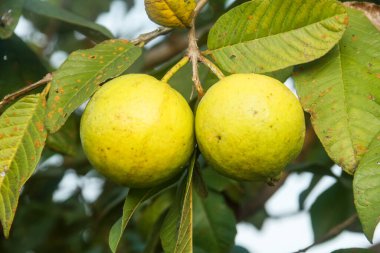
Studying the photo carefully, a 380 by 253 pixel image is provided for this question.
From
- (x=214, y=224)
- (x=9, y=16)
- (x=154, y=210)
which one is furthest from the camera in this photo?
(x=154, y=210)

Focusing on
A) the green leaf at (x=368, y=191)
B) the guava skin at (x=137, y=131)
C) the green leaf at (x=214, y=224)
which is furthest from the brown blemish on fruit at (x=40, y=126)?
the green leaf at (x=214, y=224)

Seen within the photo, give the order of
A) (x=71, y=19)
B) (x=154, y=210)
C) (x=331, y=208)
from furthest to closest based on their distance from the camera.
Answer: (x=331, y=208)
(x=154, y=210)
(x=71, y=19)

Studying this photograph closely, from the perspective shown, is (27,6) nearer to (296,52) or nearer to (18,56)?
(18,56)

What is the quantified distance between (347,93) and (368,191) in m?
0.27

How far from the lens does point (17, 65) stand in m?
2.00

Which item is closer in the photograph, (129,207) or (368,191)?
(368,191)

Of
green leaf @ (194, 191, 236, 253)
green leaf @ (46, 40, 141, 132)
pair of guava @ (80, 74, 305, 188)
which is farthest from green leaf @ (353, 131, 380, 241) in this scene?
green leaf @ (194, 191, 236, 253)

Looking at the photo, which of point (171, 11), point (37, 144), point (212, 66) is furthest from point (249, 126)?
point (37, 144)

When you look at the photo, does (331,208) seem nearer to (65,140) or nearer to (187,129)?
(65,140)

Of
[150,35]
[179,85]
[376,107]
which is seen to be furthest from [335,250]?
[150,35]

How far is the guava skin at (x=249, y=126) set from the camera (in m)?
1.18

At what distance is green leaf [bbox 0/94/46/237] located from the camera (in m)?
1.30

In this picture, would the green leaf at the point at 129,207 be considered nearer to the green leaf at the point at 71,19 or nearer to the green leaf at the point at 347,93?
the green leaf at the point at 347,93

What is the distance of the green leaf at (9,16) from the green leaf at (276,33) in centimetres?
67
